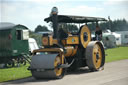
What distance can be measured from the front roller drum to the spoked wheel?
6.70 ft

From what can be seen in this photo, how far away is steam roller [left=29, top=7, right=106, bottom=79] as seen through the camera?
9.10 metres

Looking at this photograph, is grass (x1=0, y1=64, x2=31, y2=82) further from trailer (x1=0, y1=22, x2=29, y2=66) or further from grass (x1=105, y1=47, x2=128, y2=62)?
grass (x1=105, y1=47, x2=128, y2=62)

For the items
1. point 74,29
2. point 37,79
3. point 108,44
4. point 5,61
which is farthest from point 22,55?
point 108,44

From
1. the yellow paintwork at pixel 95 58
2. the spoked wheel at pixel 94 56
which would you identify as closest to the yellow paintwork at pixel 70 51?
the spoked wheel at pixel 94 56

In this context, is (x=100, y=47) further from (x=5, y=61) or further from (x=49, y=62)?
(x=5, y=61)

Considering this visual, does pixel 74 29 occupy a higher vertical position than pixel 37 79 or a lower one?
higher

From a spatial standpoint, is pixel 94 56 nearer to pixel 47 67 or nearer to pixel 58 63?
pixel 58 63

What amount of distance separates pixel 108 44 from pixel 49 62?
32033 millimetres

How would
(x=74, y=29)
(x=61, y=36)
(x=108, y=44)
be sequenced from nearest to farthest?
(x=61, y=36), (x=74, y=29), (x=108, y=44)

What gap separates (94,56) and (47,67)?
319 centimetres

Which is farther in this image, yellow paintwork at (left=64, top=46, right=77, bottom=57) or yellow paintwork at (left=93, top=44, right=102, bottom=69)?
yellow paintwork at (left=93, top=44, right=102, bottom=69)

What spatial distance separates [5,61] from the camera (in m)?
17.0

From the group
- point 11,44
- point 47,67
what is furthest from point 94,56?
point 11,44

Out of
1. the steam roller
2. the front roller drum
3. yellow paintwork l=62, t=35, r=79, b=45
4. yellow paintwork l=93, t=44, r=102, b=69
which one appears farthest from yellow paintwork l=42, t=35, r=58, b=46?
yellow paintwork l=93, t=44, r=102, b=69
